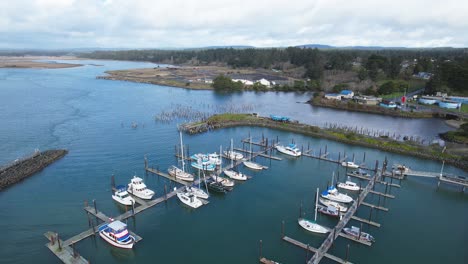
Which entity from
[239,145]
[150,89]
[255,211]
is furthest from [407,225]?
[150,89]

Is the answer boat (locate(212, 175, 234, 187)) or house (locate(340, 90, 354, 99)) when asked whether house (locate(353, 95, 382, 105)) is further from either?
boat (locate(212, 175, 234, 187))

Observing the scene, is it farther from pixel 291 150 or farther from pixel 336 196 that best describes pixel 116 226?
pixel 291 150

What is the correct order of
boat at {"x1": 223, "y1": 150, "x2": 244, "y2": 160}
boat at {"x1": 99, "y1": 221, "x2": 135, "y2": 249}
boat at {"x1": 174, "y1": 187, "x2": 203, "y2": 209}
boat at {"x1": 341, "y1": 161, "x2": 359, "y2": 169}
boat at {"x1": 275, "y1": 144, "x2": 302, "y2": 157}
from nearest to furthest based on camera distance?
1. boat at {"x1": 99, "y1": 221, "x2": 135, "y2": 249}
2. boat at {"x1": 174, "y1": 187, "x2": 203, "y2": 209}
3. boat at {"x1": 341, "y1": 161, "x2": 359, "y2": 169}
4. boat at {"x1": 223, "y1": 150, "x2": 244, "y2": 160}
5. boat at {"x1": 275, "y1": 144, "x2": 302, "y2": 157}

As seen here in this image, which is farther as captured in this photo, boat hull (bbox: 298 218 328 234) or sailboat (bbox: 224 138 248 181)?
sailboat (bbox: 224 138 248 181)

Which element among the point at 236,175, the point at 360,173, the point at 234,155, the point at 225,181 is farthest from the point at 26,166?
the point at 360,173

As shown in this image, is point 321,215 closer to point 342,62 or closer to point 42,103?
point 42,103

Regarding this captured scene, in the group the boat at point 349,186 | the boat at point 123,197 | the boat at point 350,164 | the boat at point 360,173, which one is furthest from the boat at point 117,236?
the boat at point 350,164

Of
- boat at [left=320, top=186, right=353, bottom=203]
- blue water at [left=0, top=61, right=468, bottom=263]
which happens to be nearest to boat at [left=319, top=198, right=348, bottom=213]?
boat at [left=320, top=186, right=353, bottom=203]
